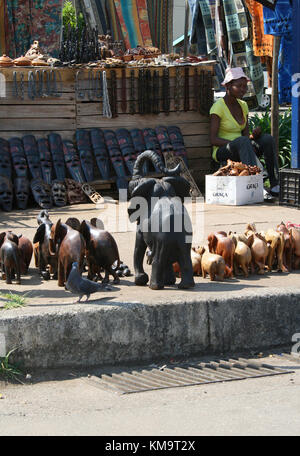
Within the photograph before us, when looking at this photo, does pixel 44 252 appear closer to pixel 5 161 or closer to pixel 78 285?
pixel 78 285

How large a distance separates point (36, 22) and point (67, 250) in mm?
8519

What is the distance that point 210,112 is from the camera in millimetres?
11508

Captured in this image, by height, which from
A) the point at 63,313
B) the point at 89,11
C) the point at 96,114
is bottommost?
the point at 63,313

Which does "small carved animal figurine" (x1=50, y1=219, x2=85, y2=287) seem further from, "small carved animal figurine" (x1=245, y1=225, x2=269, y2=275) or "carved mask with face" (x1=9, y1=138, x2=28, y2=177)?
"carved mask with face" (x1=9, y1=138, x2=28, y2=177)

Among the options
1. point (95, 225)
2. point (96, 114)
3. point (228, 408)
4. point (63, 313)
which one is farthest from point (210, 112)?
point (228, 408)

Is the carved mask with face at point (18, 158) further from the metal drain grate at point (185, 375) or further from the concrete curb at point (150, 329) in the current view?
the metal drain grate at point (185, 375)

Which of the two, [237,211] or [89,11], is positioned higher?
[89,11]

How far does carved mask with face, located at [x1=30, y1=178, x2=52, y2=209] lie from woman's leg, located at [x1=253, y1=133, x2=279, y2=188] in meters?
2.83

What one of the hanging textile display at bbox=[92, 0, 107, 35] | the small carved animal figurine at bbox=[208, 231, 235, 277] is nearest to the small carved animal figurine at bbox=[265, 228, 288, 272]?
the small carved animal figurine at bbox=[208, 231, 235, 277]

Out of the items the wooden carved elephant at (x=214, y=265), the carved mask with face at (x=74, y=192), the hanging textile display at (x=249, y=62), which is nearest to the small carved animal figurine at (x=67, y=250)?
the wooden carved elephant at (x=214, y=265)

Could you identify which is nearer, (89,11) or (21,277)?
(21,277)

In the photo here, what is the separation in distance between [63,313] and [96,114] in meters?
6.20
